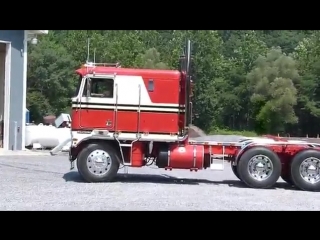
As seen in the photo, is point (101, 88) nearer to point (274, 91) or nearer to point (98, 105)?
point (98, 105)

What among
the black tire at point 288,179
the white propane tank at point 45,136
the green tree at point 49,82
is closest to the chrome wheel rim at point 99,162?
the black tire at point 288,179

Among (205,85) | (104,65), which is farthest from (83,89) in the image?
(205,85)

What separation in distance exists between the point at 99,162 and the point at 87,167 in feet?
1.00

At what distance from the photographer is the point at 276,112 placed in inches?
2163

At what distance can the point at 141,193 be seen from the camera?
13.1m

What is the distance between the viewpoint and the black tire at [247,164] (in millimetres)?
14664

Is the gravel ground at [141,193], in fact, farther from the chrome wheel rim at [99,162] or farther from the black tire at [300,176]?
the chrome wheel rim at [99,162]

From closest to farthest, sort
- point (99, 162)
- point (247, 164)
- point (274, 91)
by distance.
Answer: point (247, 164)
point (99, 162)
point (274, 91)

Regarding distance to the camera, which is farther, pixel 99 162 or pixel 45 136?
pixel 45 136

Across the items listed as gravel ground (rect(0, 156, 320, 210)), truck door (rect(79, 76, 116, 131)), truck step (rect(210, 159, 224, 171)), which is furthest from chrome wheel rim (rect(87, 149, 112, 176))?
truck step (rect(210, 159, 224, 171))

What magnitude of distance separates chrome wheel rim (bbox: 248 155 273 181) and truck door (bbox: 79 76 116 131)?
11.2ft

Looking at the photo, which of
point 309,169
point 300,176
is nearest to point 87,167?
point 300,176
